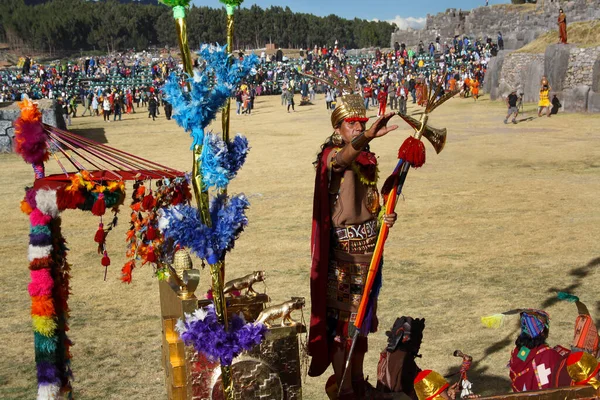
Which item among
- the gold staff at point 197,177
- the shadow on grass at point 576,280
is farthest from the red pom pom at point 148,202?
the shadow on grass at point 576,280

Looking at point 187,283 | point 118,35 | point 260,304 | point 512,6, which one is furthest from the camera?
point 118,35

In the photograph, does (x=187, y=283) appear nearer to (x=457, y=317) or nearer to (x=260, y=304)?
(x=260, y=304)

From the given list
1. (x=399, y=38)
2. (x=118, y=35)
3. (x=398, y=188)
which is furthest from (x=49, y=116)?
(x=118, y=35)

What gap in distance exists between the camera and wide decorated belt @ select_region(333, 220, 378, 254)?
5.21m

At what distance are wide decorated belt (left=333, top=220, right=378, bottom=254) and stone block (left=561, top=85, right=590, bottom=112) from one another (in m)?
23.0

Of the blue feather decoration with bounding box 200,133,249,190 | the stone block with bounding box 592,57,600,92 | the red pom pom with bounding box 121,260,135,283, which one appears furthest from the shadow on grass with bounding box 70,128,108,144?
the blue feather decoration with bounding box 200,133,249,190

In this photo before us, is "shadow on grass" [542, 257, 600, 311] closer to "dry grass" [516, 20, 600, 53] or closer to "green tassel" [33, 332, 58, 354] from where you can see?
"green tassel" [33, 332, 58, 354]

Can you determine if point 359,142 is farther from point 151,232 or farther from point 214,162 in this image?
point 151,232

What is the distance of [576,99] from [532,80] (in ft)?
14.3

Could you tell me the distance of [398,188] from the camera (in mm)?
5039

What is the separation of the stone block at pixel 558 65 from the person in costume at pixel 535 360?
2458 centimetres

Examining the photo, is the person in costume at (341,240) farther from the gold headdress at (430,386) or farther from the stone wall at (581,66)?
the stone wall at (581,66)

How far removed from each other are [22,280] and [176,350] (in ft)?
19.8

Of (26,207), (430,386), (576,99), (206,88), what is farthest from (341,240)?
(576,99)
